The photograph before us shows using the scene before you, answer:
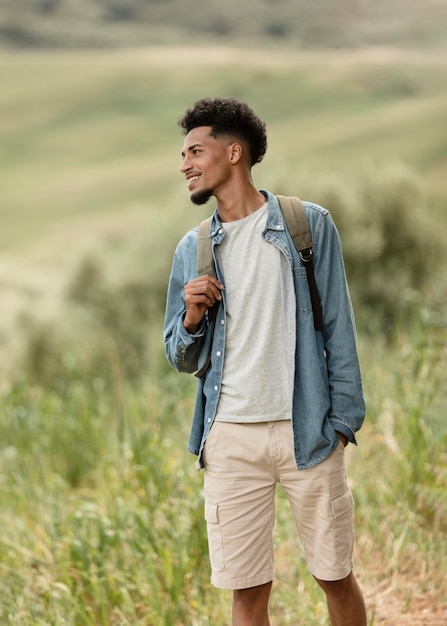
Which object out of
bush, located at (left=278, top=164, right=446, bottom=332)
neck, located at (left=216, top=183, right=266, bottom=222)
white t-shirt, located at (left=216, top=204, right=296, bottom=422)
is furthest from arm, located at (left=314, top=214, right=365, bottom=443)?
bush, located at (left=278, top=164, right=446, bottom=332)

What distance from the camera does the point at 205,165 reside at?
2461mm

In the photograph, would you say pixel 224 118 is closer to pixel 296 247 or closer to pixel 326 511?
pixel 296 247

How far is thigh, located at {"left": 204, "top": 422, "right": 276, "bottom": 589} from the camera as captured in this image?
241cm

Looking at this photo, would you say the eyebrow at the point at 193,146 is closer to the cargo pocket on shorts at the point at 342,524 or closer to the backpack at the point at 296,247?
the backpack at the point at 296,247

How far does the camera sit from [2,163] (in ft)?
145

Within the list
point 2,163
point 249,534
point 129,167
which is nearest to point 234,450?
point 249,534

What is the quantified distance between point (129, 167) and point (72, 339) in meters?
31.6

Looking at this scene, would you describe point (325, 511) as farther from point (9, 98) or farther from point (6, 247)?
point (9, 98)

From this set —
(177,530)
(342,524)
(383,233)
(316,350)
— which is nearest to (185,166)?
(316,350)

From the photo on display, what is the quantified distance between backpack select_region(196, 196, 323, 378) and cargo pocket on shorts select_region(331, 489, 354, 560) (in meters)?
0.49

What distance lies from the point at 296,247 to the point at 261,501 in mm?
730

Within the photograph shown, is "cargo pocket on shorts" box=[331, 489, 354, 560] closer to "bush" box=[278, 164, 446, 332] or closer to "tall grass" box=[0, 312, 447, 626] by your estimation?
"tall grass" box=[0, 312, 447, 626]

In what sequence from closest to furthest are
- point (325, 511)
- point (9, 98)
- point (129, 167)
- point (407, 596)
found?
1. point (325, 511)
2. point (407, 596)
3. point (129, 167)
4. point (9, 98)

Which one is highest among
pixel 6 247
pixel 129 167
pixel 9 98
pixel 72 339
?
pixel 9 98
